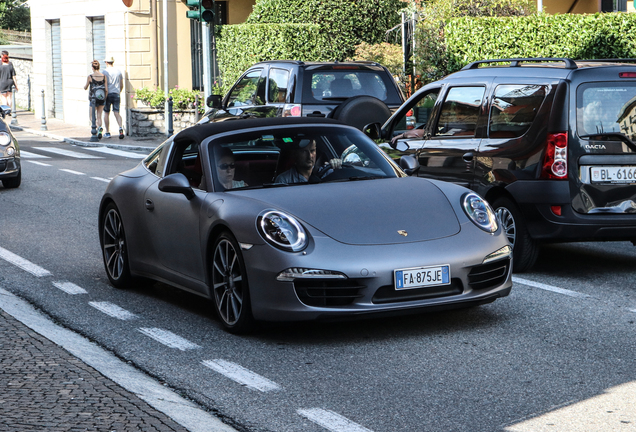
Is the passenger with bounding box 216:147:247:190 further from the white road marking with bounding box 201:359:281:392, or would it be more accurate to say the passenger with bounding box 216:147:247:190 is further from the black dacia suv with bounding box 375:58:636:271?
the black dacia suv with bounding box 375:58:636:271

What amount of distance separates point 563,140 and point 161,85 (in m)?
21.3

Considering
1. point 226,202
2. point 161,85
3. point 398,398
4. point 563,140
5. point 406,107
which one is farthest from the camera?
point 161,85

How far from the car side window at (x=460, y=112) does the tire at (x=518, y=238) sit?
2.69ft

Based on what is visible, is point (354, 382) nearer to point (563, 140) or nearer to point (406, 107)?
point (563, 140)

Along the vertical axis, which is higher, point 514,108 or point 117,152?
point 514,108

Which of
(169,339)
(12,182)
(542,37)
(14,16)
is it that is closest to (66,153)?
(12,182)

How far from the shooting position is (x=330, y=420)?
459cm

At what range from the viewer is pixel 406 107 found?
31.1ft

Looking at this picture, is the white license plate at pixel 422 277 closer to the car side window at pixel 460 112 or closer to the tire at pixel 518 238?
the tire at pixel 518 238

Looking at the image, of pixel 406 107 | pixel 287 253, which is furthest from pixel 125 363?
pixel 406 107

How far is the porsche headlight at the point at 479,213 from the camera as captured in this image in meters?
6.38

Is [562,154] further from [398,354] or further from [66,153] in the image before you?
[66,153]

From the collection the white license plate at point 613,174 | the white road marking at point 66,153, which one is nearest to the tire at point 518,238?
the white license plate at point 613,174

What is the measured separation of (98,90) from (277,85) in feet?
39.6
